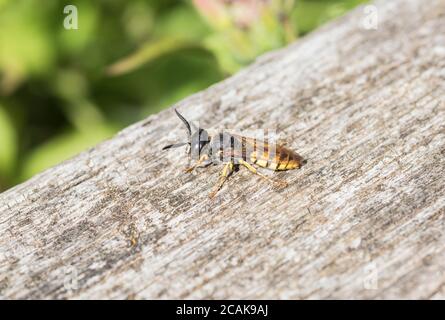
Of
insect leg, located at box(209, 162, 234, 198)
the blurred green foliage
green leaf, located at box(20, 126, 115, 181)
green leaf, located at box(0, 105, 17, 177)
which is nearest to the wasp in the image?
insect leg, located at box(209, 162, 234, 198)

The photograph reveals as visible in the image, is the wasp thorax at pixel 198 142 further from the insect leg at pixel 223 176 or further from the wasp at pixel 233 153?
the insect leg at pixel 223 176

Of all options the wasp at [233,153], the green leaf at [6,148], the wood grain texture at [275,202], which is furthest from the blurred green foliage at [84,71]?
the wasp at [233,153]

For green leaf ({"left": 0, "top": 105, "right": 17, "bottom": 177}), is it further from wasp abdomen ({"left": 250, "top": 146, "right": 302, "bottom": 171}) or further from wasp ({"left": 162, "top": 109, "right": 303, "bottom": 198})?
wasp abdomen ({"left": 250, "top": 146, "right": 302, "bottom": 171})

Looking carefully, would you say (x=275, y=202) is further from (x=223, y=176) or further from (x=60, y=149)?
(x=60, y=149)

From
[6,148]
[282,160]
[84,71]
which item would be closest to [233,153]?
[282,160]

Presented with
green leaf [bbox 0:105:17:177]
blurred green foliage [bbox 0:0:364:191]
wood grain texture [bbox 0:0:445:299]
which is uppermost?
blurred green foliage [bbox 0:0:364:191]
